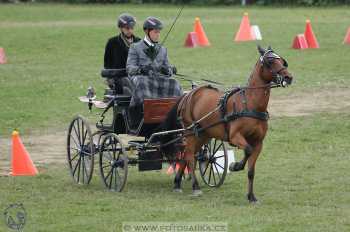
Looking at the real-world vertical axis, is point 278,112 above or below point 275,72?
below

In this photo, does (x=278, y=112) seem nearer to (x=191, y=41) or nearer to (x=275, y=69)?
(x=275, y=69)

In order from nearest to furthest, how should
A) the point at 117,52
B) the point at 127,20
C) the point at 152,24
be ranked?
1. the point at 152,24
2. the point at 127,20
3. the point at 117,52

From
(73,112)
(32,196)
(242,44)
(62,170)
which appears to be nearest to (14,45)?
(242,44)

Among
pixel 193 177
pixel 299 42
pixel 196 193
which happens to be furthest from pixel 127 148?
pixel 299 42

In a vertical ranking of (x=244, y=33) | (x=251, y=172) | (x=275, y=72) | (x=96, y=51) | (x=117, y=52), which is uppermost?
(x=275, y=72)

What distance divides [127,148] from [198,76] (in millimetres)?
10242

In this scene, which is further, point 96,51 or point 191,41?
point 191,41

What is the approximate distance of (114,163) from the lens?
1198cm

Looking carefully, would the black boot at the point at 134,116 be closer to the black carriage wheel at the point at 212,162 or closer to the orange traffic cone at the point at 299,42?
the black carriage wheel at the point at 212,162

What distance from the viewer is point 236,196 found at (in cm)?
1157

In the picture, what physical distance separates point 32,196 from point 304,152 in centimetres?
473

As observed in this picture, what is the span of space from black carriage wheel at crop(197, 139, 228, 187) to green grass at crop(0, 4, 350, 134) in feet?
17.8

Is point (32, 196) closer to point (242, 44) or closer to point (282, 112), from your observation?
point (282, 112)

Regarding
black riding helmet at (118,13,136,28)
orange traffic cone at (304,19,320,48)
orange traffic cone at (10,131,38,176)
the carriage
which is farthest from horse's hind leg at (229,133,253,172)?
orange traffic cone at (304,19,320,48)
